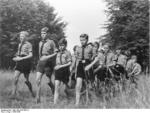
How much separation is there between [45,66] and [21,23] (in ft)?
7.91

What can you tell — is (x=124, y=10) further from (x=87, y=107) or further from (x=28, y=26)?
(x=87, y=107)

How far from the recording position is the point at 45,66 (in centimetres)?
725

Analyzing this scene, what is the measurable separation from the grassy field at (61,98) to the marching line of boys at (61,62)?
20 cm

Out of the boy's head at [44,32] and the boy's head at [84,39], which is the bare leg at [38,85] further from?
the boy's head at [84,39]

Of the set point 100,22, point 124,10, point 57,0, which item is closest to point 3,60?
point 57,0

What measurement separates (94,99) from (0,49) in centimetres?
334

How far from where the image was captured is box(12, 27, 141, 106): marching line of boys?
6809 mm

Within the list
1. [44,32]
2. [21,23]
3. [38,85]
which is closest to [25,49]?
[44,32]

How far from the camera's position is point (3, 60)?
8133mm

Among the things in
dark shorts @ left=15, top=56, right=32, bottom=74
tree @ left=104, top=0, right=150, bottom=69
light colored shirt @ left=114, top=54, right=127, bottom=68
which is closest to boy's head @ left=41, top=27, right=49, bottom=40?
dark shorts @ left=15, top=56, right=32, bottom=74

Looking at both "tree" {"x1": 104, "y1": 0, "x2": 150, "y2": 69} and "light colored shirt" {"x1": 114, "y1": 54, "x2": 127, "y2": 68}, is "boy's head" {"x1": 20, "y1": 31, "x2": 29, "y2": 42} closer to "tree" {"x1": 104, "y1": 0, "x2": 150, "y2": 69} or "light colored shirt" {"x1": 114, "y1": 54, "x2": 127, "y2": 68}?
"light colored shirt" {"x1": 114, "y1": 54, "x2": 127, "y2": 68}

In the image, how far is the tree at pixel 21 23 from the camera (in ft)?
26.6

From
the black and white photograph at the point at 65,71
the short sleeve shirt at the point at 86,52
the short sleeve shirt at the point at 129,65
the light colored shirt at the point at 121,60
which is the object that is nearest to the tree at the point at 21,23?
the black and white photograph at the point at 65,71

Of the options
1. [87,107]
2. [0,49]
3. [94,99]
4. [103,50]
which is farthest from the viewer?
[0,49]
